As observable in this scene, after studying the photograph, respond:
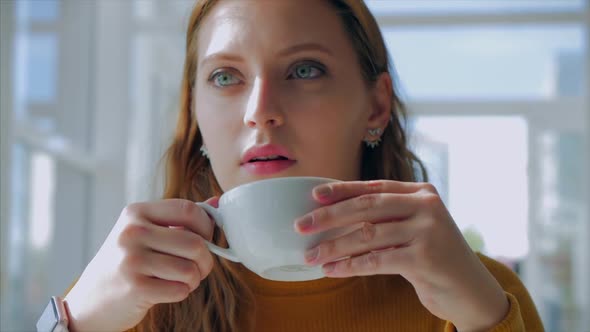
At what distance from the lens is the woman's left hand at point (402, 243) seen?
744 millimetres

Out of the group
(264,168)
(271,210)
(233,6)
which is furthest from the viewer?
(233,6)

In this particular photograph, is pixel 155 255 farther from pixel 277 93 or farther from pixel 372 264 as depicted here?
A: pixel 277 93

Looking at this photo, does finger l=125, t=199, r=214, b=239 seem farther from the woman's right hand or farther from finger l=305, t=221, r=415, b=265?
finger l=305, t=221, r=415, b=265

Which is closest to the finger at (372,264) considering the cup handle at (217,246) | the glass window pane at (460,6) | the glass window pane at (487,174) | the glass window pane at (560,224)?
the cup handle at (217,246)

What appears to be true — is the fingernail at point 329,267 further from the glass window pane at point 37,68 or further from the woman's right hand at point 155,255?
the glass window pane at point 37,68

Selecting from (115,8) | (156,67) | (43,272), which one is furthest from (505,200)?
(43,272)

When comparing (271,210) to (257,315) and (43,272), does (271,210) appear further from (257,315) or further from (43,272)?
(43,272)

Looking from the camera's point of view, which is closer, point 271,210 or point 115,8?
point 271,210

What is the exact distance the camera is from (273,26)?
1132 millimetres

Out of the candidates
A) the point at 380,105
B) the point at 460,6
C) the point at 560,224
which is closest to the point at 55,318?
the point at 380,105

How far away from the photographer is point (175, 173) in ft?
4.60

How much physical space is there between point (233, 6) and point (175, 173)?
0.37 meters

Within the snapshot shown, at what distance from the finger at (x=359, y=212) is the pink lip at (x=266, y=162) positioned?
30 centimetres

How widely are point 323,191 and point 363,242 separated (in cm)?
8
